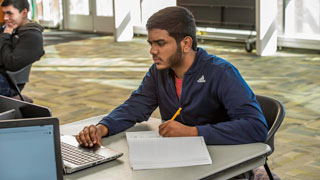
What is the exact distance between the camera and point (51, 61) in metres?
9.05

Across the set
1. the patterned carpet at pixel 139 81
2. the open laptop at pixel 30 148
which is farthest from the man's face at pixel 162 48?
the patterned carpet at pixel 139 81

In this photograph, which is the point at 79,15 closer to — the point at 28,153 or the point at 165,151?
the point at 165,151

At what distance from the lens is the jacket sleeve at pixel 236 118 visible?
2201 mm

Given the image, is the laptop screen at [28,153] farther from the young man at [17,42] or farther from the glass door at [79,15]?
the glass door at [79,15]

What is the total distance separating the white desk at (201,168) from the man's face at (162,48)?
42 centimetres

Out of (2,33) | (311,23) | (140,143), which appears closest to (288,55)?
(311,23)

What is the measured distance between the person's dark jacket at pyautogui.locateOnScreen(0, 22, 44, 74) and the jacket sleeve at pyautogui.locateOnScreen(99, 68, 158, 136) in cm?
182

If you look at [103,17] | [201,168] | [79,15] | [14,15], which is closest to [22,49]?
[14,15]

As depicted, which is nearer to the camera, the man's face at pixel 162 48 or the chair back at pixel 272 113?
the man's face at pixel 162 48

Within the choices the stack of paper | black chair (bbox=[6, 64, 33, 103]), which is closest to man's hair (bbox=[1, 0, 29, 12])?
black chair (bbox=[6, 64, 33, 103])

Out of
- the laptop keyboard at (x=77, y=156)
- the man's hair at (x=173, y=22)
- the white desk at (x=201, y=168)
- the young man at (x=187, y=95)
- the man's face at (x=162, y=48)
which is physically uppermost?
the man's hair at (x=173, y=22)

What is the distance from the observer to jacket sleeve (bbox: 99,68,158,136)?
2.44 m

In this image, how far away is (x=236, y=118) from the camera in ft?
7.68

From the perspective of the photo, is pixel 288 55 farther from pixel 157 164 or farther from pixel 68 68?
pixel 157 164
